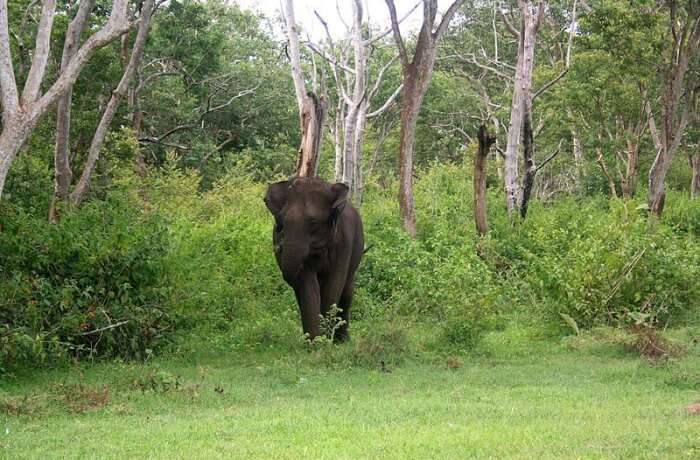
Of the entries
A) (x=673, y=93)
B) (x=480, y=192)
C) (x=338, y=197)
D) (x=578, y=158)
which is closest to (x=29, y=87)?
(x=338, y=197)

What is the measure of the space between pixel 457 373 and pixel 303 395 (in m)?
2.06

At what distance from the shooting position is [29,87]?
9.71m

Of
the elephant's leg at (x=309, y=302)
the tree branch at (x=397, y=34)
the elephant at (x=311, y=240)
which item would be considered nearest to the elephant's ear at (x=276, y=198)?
the elephant at (x=311, y=240)

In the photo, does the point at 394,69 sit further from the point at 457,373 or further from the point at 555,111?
the point at 457,373

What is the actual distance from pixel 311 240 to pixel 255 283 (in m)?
4.32

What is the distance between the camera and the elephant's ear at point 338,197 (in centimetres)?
1134

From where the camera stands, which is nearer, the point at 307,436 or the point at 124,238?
the point at 307,436

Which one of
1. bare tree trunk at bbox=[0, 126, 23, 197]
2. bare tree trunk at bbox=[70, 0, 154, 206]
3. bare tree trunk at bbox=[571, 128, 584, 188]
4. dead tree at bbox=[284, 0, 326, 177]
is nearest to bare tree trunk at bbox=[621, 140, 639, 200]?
bare tree trunk at bbox=[571, 128, 584, 188]

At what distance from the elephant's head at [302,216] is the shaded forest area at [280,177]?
54.6 inches

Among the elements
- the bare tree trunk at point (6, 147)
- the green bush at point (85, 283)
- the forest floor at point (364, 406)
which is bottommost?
the forest floor at point (364, 406)

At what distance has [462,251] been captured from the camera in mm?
17078

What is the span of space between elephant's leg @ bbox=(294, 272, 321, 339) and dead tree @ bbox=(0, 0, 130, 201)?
3.55 meters

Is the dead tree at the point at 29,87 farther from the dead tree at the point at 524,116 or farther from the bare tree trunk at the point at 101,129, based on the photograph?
the dead tree at the point at 524,116

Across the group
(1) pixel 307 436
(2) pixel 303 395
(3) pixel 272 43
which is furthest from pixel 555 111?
(1) pixel 307 436
